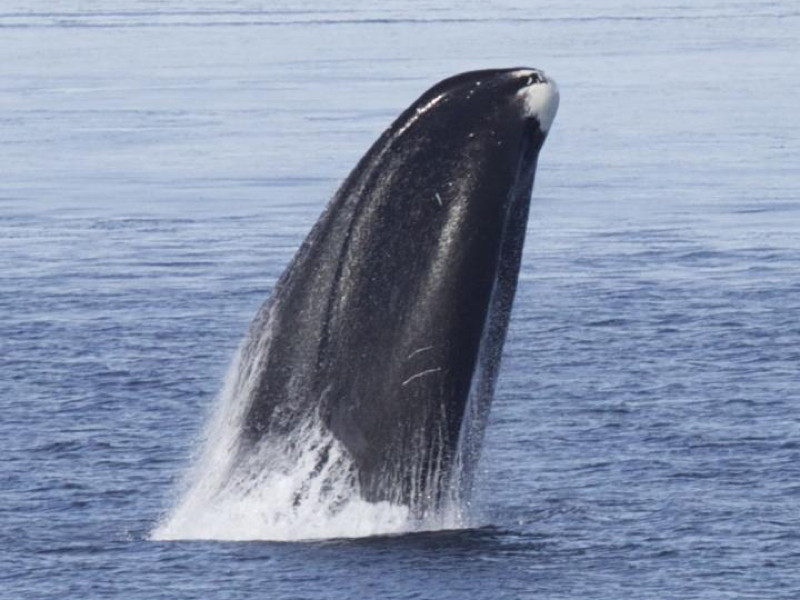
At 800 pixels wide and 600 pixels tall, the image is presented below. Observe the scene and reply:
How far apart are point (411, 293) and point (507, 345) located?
11440mm

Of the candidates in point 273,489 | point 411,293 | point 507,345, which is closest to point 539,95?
point 411,293

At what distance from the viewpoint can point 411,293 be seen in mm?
16531

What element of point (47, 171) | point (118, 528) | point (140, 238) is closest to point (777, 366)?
point (118, 528)

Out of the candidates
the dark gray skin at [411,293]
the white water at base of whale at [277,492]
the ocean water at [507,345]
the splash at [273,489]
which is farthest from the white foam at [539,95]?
the ocean water at [507,345]

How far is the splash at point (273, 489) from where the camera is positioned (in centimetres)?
1711

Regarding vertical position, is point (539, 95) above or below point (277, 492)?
above

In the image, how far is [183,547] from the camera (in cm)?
1830

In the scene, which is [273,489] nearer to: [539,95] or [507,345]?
[539,95]

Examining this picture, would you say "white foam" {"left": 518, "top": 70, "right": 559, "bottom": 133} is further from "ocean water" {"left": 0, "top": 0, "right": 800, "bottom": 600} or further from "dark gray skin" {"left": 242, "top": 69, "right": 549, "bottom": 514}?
"ocean water" {"left": 0, "top": 0, "right": 800, "bottom": 600}

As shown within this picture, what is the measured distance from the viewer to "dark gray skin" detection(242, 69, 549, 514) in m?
16.4

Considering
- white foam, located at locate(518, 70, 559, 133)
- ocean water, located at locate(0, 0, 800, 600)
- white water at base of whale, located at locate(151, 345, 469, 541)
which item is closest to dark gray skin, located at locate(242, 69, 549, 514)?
white foam, located at locate(518, 70, 559, 133)

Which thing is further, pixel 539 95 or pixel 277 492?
pixel 277 492

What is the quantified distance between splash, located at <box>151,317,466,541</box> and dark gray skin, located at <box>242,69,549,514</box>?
14cm

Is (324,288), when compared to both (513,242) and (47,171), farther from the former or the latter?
(47,171)
